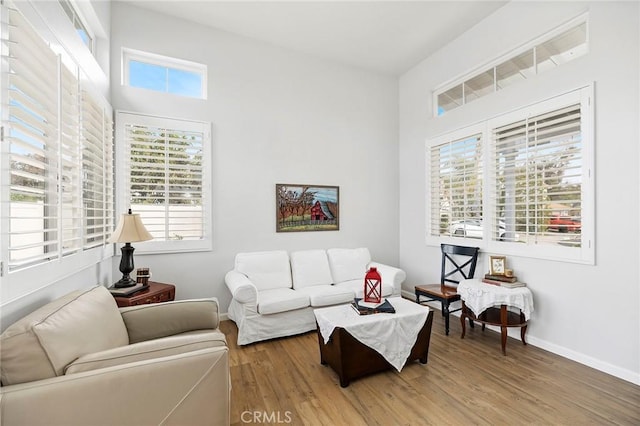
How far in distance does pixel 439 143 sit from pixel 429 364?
283cm

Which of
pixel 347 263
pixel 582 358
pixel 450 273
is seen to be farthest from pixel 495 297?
pixel 347 263

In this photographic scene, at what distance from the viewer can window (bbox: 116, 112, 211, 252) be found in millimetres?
3279

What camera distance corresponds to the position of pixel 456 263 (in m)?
3.83

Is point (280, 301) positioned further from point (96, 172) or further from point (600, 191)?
point (600, 191)

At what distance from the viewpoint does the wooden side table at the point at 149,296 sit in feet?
7.92

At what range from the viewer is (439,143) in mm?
4117

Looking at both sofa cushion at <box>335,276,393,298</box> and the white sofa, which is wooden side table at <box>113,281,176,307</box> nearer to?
the white sofa

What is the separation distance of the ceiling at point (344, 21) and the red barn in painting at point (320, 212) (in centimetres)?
212

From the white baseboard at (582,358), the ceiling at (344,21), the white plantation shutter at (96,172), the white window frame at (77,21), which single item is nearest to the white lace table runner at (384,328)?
the white baseboard at (582,358)

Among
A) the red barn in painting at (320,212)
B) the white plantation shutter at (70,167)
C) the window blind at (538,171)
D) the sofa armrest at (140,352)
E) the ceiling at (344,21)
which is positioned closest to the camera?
the sofa armrest at (140,352)

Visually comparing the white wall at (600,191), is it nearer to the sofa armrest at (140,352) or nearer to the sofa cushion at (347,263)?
the sofa cushion at (347,263)

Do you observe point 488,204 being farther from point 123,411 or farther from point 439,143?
point 123,411

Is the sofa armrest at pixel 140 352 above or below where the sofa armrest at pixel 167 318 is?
above

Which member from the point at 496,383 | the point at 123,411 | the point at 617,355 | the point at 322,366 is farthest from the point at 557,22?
the point at 123,411
